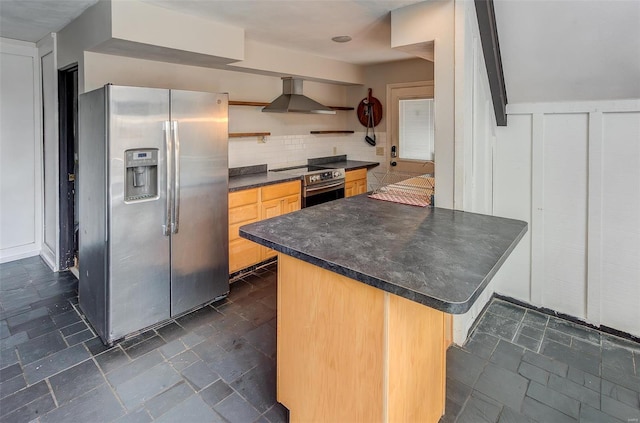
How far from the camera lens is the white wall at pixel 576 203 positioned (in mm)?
2393

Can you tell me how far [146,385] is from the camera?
6.65 feet

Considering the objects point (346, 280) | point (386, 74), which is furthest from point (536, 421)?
→ point (386, 74)

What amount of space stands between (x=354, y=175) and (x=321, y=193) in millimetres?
775

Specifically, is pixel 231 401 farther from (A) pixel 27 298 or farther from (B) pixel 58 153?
(B) pixel 58 153

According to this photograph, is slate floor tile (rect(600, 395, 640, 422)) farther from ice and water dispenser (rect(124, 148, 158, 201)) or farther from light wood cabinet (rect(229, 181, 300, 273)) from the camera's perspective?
ice and water dispenser (rect(124, 148, 158, 201))

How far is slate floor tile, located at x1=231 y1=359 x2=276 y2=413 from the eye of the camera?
189 cm

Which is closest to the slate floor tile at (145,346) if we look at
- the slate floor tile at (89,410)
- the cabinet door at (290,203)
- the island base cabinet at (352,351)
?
the slate floor tile at (89,410)

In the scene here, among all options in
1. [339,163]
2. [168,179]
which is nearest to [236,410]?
[168,179]

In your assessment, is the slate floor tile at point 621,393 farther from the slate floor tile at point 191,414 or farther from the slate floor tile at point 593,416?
the slate floor tile at point 191,414

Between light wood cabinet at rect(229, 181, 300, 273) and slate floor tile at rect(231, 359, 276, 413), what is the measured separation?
1384 mm

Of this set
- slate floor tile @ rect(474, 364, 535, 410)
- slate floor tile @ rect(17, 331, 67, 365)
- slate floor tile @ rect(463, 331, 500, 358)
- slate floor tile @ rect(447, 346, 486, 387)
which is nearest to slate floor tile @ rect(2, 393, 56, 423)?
slate floor tile @ rect(17, 331, 67, 365)

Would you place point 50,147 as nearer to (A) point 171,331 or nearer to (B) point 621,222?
(A) point 171,331

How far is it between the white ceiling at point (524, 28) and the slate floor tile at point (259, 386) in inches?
96.5

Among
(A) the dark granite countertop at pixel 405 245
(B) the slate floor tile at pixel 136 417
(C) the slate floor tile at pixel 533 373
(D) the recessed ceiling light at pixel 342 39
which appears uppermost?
(D) the recessed ceiling light at pixel 342 39
